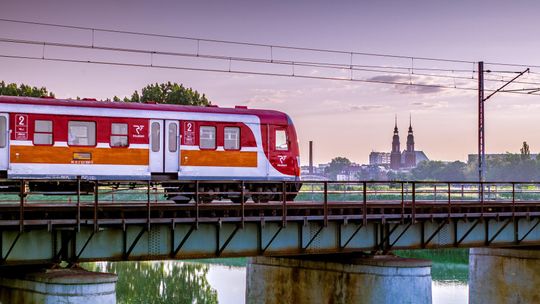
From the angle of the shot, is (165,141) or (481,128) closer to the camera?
(165,141)

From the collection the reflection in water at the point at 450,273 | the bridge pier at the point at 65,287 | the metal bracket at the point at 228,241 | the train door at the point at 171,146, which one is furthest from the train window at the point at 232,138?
the reflection in water at the point at 450,273

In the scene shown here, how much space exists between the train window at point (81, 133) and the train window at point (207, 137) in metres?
4.36

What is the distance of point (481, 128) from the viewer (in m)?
48.5

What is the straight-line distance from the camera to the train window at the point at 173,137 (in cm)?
3694

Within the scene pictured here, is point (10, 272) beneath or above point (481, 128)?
beneath

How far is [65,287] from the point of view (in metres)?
26.0

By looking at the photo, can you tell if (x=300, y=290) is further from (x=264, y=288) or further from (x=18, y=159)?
(x=18, y=159)

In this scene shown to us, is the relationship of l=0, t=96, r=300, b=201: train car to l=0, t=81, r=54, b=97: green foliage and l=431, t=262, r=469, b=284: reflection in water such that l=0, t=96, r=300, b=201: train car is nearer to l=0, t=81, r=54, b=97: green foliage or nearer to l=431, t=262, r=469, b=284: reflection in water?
l=431, t=262, r=469, b=284: reflection in water

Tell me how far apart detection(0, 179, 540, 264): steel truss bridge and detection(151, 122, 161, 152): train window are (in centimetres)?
262

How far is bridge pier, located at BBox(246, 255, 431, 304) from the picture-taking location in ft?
111

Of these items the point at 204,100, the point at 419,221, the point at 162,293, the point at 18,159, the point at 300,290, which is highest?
the point at 204,100

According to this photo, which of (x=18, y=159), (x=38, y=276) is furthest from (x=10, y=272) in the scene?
(x=18, y=159)

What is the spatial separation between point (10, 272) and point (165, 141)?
→ 9952mm

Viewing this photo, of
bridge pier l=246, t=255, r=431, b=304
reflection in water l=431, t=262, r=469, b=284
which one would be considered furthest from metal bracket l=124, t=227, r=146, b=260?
reflection in water l=431, t=262, r=469, b=284
